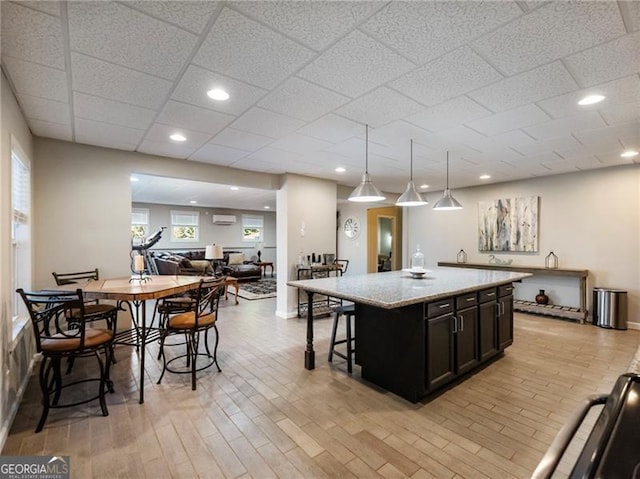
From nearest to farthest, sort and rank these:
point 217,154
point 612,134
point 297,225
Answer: point 612,134 < point 217,154 < point 297,225

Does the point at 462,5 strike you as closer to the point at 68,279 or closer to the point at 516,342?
the point at 516,342

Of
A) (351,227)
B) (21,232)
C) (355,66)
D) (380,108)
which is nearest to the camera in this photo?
(355,66)

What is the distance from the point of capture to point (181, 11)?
159cm

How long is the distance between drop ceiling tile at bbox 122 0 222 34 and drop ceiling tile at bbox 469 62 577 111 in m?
2.00

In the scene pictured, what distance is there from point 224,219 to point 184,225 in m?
1.45

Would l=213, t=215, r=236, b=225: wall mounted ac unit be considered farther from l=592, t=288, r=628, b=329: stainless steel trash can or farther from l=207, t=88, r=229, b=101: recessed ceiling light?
l=592, t=288, r=628, b=329: stainless steel trash can

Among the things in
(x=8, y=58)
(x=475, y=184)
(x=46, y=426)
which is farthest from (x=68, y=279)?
(x=475, y=184)

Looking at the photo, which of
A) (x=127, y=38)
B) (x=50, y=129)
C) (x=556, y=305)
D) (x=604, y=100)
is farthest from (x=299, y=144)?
(x=556, y=305)

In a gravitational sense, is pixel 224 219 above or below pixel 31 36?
below

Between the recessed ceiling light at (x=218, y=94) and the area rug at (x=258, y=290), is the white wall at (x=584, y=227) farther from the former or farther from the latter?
→ the recessed ceiling light at (x=218, y=94)

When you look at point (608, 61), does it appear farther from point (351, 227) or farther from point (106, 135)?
point (351, 227)

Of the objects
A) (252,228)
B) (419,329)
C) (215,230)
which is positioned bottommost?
(419,329)

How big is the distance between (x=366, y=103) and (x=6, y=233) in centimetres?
293

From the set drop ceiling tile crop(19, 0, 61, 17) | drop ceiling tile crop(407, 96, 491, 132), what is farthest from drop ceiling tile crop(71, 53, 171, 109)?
drop ceiling tile crop(407, 96, 491, 132)
